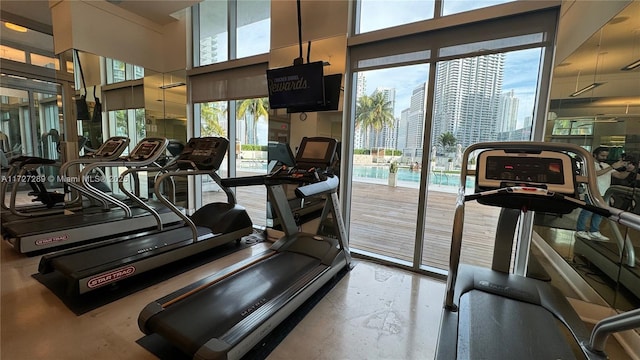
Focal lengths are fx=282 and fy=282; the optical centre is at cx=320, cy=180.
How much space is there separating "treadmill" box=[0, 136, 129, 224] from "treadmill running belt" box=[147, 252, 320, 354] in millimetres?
2529

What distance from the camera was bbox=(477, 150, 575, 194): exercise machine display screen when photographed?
1688mm

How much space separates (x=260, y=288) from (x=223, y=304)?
0.33 meters

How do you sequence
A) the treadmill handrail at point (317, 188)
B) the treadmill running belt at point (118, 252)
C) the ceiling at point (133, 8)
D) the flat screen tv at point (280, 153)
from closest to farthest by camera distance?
the treadmill handrail at point (317, 188) < the treadmill running belt at point (118, 252) < the flat screen tv at point (280, 153) < the ceiling at point (133, 8)

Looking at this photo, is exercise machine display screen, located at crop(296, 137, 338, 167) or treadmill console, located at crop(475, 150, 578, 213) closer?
treadmill console, located at crop(475, 150, 578, 213)

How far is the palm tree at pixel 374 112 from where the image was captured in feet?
11.2

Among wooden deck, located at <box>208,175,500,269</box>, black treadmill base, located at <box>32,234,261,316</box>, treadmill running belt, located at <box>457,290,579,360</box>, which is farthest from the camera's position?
wooden deck, located at <box>208,175,500,269</box>

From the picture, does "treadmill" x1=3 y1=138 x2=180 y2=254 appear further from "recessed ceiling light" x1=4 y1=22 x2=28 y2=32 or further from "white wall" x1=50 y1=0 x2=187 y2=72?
"recessed ceiling light" x1=4 y1=22 x2=28 y2=32

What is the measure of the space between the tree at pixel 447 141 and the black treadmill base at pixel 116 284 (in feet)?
9.41

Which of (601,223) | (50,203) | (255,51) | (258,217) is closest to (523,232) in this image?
(601,223)

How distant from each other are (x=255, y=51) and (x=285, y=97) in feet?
4.27

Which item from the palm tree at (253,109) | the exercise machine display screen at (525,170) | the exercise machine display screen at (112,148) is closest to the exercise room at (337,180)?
the exercise machine display screen at (525,170)

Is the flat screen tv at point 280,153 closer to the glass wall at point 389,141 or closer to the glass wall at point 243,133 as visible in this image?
the glass wall at point 243,133

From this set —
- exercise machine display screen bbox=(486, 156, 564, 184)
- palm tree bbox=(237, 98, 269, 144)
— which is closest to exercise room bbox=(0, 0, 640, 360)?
exercise machine display screen bbox=(486, 156, 564, 184)

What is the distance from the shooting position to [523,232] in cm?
275
